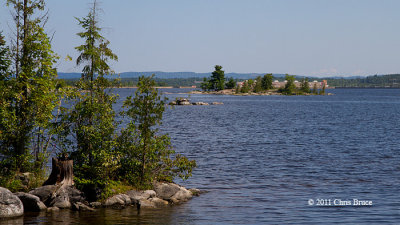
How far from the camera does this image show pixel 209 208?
25.8 metres

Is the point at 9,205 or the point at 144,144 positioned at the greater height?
the point at 144,144

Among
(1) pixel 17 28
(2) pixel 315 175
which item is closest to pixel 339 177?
(2) pixel 315 175

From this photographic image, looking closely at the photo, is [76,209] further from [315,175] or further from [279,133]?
[279,133]

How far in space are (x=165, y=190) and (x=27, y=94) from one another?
386 inches

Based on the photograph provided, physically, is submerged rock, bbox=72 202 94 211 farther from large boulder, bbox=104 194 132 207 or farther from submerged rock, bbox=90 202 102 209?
large boulder, bbox=104 194 132 207

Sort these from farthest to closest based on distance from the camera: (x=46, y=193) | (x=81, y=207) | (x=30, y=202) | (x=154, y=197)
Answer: (x=154, y=197)
(x=46, y=193)
(x=81, y=207)
(x=30, y=202)

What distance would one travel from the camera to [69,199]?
25.1m

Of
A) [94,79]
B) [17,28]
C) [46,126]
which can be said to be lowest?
[46,126]

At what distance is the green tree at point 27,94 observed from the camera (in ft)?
85.7

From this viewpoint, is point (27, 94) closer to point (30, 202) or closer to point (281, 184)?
point (30, 202)

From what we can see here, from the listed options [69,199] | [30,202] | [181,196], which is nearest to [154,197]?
[181,196]

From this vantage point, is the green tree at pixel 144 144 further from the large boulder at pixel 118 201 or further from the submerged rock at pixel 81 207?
the submerged rock at pixel 81 207

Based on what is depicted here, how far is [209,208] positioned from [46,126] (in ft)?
34.4

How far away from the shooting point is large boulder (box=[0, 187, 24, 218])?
898 inches
